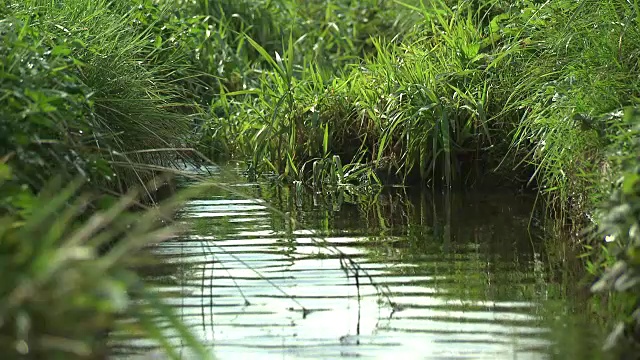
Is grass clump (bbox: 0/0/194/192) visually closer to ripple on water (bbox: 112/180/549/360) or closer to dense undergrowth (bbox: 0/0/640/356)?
dense undergrowth (bbox: 0/0/640/356)

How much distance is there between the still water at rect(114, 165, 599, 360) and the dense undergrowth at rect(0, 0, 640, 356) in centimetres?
31

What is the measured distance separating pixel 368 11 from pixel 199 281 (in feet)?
21.1

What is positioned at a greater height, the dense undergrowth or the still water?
the dense undergrowth

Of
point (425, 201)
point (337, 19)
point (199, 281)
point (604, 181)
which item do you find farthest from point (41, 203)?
point (337, 19)

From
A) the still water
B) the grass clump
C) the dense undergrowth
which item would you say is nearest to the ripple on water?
the still water

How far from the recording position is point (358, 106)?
7672 mm

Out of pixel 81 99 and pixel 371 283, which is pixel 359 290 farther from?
pixel 81 99

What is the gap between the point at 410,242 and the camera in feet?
18.8

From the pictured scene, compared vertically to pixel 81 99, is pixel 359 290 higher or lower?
lower

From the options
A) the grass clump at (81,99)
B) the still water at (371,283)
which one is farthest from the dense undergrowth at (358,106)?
the still water at (371,283)

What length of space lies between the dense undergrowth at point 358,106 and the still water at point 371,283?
313mm

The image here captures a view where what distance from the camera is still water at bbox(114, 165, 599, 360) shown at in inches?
157

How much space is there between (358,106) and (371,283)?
3.39 m

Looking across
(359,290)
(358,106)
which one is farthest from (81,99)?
(358,106)
